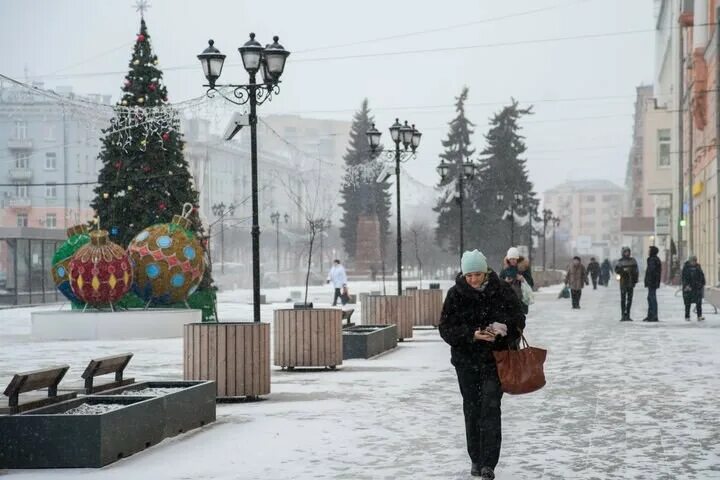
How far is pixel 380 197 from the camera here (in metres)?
106

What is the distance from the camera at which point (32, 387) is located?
32.2 ft

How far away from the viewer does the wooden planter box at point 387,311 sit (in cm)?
2386

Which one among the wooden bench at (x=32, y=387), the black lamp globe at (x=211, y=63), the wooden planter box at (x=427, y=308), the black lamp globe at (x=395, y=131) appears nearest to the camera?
the wooden bench at (x=32, y=387)

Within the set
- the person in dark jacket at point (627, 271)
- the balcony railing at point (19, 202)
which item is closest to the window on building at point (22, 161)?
the balcony railing at point (19, 202)

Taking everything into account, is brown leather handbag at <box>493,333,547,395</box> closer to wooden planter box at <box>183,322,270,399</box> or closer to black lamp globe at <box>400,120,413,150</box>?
wooden planter box at <box>183,322,270,399</box>

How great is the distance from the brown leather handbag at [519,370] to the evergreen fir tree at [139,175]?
24615 millimetres

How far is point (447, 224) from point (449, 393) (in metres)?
78.5

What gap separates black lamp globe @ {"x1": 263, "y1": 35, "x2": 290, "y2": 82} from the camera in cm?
1650

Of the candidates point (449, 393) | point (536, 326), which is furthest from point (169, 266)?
point (449, 393)

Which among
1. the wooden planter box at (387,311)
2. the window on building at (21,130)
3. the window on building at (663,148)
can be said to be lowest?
the wooden planter box at (387,311)

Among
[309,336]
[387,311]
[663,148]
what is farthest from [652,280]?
[663,148]

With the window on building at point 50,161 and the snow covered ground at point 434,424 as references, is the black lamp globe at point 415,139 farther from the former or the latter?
the window on building at point 50,161

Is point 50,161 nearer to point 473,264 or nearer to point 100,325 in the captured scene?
point 100,325

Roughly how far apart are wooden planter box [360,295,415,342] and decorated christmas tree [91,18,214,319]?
911 cm
